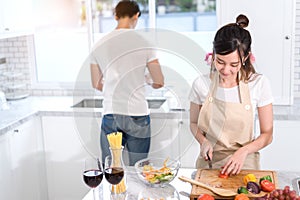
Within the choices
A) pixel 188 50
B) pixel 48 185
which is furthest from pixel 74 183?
pixel 188 50

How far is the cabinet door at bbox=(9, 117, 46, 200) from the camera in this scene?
10.8ft

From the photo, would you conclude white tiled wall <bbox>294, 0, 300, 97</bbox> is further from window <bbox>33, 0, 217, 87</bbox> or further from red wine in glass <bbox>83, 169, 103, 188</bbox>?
red wine in glass <bbox>83, 169, 103, 188</bbox>

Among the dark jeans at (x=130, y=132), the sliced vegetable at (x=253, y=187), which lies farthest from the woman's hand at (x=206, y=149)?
the dark jeans at (x=130, y=132)

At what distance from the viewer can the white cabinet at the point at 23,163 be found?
317 centimetres

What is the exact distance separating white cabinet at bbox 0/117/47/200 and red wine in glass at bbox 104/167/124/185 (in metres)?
1.55

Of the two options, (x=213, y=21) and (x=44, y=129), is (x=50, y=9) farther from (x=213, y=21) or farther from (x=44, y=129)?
(x=213, y=21)

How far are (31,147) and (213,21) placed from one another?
1.75 m

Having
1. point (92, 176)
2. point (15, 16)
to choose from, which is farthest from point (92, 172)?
point (15, 16)

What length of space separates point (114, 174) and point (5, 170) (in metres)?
1.66

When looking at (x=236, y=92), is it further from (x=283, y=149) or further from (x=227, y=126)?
(x=283, y=149)

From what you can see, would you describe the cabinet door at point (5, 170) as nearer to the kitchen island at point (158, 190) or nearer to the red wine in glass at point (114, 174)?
the kitchen island at point (158, 190)

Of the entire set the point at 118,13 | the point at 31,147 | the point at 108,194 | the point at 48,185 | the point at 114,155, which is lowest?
the point at 48,185

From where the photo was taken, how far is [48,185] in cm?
368

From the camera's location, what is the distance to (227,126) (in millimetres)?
2244
